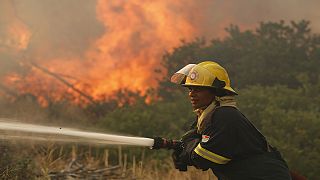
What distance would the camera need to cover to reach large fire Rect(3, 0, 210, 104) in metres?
15.8

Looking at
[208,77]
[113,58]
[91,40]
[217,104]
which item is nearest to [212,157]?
[217,104]

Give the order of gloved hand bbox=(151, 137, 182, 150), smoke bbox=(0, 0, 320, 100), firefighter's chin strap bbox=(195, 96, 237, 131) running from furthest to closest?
smoke bbox=(0, 0, 320, 100) < gloved hand bbox=(151, 137, 182, 150) < firefighter's chin strap bbox=(195, 96, 237, 131)

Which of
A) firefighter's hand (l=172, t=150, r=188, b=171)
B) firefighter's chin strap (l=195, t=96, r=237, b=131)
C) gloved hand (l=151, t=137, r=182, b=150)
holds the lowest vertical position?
firefighter's hand (l=172, t=150, r=188, b=171)

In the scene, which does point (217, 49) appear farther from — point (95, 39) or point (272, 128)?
point (272, 128)

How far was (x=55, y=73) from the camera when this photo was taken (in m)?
16.0

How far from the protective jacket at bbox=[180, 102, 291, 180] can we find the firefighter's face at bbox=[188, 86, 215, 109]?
8.8 inches

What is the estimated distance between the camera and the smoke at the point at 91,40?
1514 centimetres

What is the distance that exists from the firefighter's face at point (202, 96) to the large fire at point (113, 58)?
11864mm

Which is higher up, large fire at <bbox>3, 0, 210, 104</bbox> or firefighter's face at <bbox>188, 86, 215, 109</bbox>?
large fire at <bbox>3, 0, 210, 104</bbox>

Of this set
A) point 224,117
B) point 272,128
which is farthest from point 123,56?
point 224,117

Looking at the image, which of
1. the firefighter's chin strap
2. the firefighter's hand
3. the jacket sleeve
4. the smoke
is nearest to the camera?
the jacket sleeve

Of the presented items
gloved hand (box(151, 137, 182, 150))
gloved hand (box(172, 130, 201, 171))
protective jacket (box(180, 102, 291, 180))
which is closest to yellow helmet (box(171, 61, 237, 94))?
protective jacket (box(180, 102, 291, 180))

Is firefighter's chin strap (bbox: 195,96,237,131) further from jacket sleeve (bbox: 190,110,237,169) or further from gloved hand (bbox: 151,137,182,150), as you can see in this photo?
gloved hand (bbox: 151,137,182,150)

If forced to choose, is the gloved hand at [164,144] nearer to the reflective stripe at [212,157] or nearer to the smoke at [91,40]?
the reflective stripe at [212,157]
